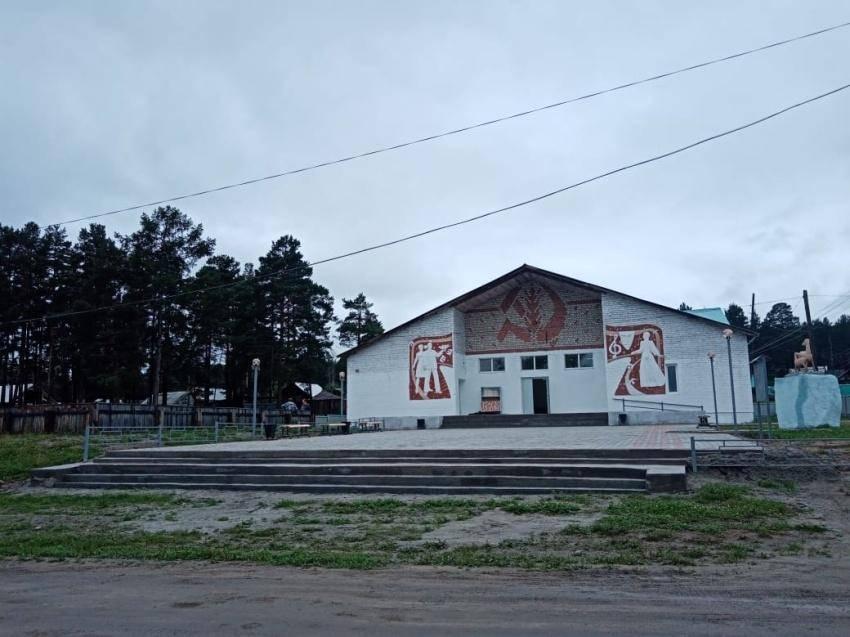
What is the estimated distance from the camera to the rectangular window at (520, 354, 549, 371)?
34750mm

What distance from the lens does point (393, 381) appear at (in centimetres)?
3597

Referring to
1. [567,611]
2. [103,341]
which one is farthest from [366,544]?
[103,341]

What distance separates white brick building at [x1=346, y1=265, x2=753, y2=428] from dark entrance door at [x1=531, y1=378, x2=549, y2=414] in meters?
0.05

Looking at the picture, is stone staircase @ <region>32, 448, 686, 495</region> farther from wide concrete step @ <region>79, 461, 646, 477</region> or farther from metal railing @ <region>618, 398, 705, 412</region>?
metal railing @ <region>618, 398, 705, 412</region>

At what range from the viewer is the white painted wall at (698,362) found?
29750 mm

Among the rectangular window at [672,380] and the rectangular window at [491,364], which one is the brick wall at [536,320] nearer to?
the rectangular window at [491,364]

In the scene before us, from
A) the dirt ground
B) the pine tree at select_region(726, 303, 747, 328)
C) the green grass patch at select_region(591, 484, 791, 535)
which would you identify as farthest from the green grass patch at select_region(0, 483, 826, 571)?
the pine tree at select_region(726, 303, 747, 328)

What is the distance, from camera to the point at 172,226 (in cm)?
4634

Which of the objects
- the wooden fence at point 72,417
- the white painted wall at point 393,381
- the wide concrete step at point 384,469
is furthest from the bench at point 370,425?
the wide concrete step at point 384,469

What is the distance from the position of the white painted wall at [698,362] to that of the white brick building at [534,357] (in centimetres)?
5

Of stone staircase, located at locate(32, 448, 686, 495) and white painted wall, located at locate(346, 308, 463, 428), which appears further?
white painted wall, located at locate(346, 308, 463, 428)

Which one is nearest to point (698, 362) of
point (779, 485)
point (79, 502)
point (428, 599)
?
point (779, 485)

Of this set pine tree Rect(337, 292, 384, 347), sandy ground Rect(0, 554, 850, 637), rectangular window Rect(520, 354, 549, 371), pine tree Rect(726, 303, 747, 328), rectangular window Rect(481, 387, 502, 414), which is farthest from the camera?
pine tree Rect(726, 303, 747, 328)

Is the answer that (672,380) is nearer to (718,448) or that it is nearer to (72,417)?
(718,448)
